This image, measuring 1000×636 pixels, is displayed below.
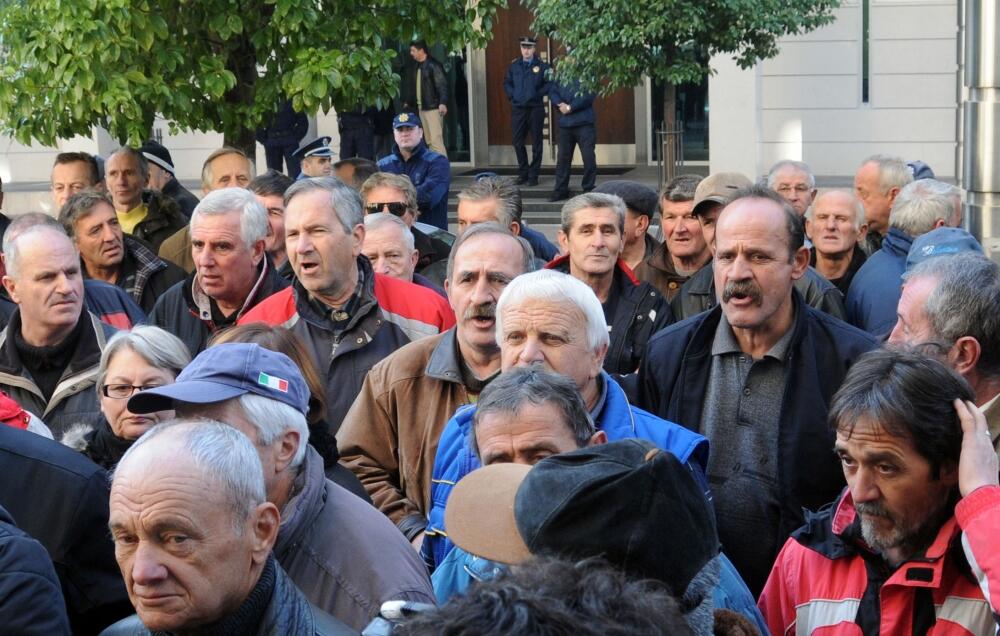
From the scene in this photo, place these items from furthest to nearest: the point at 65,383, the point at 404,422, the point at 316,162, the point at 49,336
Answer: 1. the point at 316,162
2. the point at 49,336
3. the point at 65,383
4. the point at 404,422

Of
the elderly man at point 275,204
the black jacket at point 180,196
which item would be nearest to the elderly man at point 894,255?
the elderly man at point 275,204

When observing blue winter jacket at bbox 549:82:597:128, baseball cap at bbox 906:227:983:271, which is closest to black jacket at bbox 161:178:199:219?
baseball cap at bbox 906:227:983:271

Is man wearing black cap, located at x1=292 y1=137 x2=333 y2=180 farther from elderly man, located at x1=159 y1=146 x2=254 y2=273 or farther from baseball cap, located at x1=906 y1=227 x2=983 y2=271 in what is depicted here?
baseball cap, located at x1=906 y1=227 x2=983 y2=271

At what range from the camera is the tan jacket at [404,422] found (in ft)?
15.4

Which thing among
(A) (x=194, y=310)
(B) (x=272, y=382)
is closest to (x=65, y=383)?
(A) (x=194, y=310)

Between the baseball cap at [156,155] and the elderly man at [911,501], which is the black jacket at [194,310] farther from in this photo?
the baseball cap at [156,155]

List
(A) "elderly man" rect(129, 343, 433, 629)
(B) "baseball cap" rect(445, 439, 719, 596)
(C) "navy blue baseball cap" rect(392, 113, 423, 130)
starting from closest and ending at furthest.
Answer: (B) "baseball cap" rect(445, 439, 719, 596), (A) "elderly man" rect(129, 343, 433, 629), (C) "navy blue baseball cap" rect(392, 113, 423, 130)

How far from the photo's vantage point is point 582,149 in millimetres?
18953

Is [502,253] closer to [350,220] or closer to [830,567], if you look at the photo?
[350,220]

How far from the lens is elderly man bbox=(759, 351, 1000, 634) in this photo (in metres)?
3.14

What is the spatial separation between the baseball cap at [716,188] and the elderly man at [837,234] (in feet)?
1.91

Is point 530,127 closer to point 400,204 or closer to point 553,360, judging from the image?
point 400,204

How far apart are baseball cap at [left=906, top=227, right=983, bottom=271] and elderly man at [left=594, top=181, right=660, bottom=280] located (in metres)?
2.16

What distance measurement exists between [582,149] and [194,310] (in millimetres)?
13090
